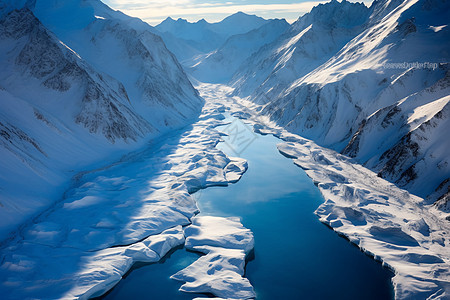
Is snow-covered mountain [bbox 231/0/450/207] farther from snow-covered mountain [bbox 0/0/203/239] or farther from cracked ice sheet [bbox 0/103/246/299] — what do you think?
snow-covered mountain [bbox 0/0/203/239]

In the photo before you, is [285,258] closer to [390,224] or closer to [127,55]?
[390,224]

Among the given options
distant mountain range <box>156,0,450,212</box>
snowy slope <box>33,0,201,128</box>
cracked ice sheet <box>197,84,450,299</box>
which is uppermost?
snowy slope <box>33,0,201,128</box>

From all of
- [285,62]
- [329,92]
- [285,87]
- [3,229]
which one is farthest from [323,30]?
[3,229]

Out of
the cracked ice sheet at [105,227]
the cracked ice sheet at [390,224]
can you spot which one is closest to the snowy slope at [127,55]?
the cracked ice sheet at [105,227]

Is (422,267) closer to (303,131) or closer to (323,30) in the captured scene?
(303,131)

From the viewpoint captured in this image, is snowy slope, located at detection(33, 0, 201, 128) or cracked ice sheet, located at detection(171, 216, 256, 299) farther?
snowy slope, located at detection(33, 0, 201, 128)

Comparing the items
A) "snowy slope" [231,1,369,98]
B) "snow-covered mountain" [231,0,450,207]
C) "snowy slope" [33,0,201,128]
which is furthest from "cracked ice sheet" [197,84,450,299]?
"snowy slope" [231,1,369,98]

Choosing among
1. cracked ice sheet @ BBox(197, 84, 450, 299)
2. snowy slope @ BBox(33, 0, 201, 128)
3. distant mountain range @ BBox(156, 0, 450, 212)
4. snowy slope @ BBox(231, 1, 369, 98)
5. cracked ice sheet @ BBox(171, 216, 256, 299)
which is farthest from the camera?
snowy slope @ BBox(231, 1, 369, 98)

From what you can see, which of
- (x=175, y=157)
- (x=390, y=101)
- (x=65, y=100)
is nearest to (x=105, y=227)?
(x=175, y=157)
